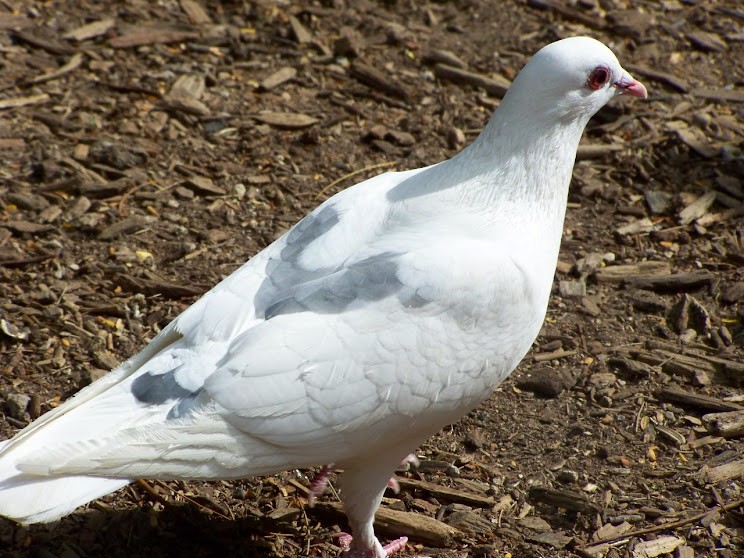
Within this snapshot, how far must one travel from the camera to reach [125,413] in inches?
131

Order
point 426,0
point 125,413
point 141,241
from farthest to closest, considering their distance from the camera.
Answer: point 426,0 → point 141,241 → point 125,413

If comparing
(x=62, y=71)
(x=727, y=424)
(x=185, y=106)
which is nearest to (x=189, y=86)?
(x=185, y=106)

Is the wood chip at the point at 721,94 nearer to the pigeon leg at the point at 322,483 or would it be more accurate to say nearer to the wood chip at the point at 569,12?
the wood chip at the point at 569,12

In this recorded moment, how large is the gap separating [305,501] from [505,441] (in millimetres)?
1024

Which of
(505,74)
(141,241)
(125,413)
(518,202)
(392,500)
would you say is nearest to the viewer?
(125,413)

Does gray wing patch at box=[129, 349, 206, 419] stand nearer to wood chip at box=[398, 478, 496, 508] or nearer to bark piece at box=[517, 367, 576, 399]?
wood chip at box=[398, 478, 496, 508]

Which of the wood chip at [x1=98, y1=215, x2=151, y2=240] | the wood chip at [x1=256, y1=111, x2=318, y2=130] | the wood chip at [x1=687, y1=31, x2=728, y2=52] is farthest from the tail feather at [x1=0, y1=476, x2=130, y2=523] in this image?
the wood chip at [x1=687, y1=31, x2=728, y2=52]

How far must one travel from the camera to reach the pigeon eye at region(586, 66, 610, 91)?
12.2 ft

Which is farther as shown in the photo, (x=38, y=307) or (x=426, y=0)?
(x=426, y=0)

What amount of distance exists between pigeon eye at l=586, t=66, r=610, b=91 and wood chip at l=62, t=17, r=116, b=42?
14.3 ft

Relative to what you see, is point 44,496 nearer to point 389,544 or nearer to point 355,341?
point 355,341

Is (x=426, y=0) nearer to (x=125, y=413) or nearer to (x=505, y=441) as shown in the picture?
(x=505, y=441)

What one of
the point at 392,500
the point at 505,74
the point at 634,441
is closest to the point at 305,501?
the point at 392,500

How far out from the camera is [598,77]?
3.74 meters
